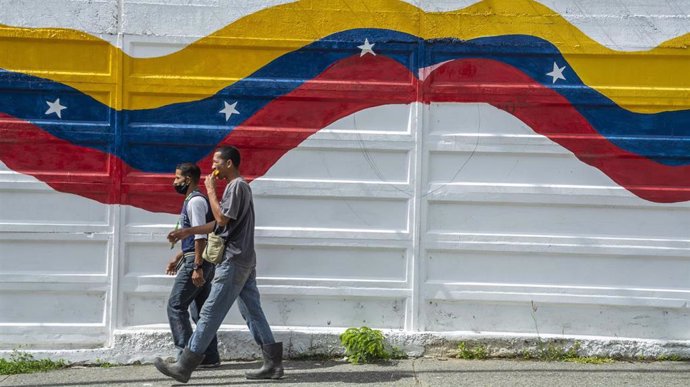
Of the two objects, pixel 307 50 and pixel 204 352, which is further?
pixel 307 50

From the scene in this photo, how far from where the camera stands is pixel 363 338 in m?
6.99

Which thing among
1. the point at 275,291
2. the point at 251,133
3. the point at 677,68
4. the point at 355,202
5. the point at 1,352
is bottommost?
the point at 1,352

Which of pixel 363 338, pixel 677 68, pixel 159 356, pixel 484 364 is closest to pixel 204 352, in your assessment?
pixel 159 356

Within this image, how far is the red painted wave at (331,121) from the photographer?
713 cm

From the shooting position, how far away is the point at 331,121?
718 centimetres

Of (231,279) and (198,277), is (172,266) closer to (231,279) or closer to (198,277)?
(198,277)

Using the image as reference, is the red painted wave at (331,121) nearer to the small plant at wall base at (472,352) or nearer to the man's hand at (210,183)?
the man's hand at (210,183)

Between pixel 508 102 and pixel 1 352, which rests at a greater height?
pixel 508 102

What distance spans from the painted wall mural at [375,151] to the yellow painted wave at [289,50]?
0.02 metres

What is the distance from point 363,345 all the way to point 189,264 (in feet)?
4.95

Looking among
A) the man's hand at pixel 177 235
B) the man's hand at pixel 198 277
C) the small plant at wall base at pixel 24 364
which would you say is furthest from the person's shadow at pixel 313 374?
the small plant at wall base at pixel 24 364

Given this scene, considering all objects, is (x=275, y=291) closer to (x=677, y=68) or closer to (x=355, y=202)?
(x=355, y=202)

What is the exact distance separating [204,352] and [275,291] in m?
0.90

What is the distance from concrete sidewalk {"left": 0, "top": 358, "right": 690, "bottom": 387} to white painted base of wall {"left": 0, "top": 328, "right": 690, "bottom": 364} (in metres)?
0.09
